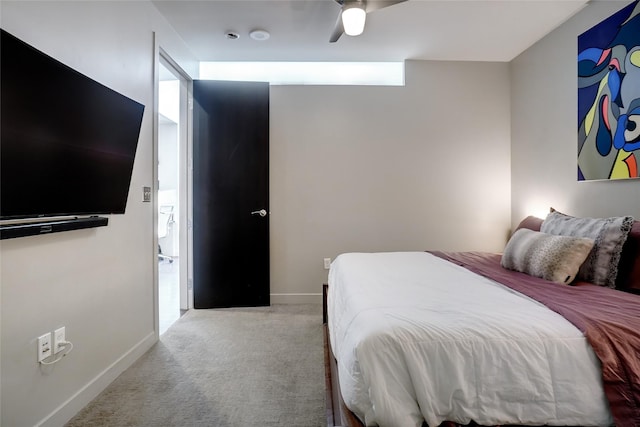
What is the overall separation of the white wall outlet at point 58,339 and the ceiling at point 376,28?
2.36 metres

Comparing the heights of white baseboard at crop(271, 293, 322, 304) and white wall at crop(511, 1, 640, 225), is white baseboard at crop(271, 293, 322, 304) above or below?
below

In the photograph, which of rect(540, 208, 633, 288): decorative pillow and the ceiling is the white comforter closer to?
rect(540, 208, 633, 288): decorative pillow

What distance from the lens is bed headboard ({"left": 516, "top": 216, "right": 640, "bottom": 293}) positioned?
1.67 m

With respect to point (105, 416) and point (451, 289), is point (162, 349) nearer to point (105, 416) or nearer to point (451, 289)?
point (105, 416)

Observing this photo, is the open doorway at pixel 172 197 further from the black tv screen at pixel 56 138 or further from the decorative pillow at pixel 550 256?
the decorative pillow at pixel 550 256

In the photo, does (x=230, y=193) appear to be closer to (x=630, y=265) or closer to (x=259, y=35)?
(x=259, y=35)

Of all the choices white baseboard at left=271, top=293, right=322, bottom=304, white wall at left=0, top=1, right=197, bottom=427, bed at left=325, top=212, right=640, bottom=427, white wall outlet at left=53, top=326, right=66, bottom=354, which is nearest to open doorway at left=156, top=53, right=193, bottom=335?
white wall at left=0, top=1, right=197, bottom=427

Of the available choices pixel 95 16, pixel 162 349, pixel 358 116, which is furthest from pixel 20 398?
pixel 358 116

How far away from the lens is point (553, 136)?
9.21 feet

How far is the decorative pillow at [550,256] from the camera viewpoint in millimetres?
1721

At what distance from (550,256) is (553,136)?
1.59 m

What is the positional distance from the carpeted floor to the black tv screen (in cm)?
108

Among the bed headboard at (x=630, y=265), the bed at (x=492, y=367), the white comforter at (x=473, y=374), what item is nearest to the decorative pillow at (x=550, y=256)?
the bed headboard at (x=630, y=265)

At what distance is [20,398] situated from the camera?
1368 mm
